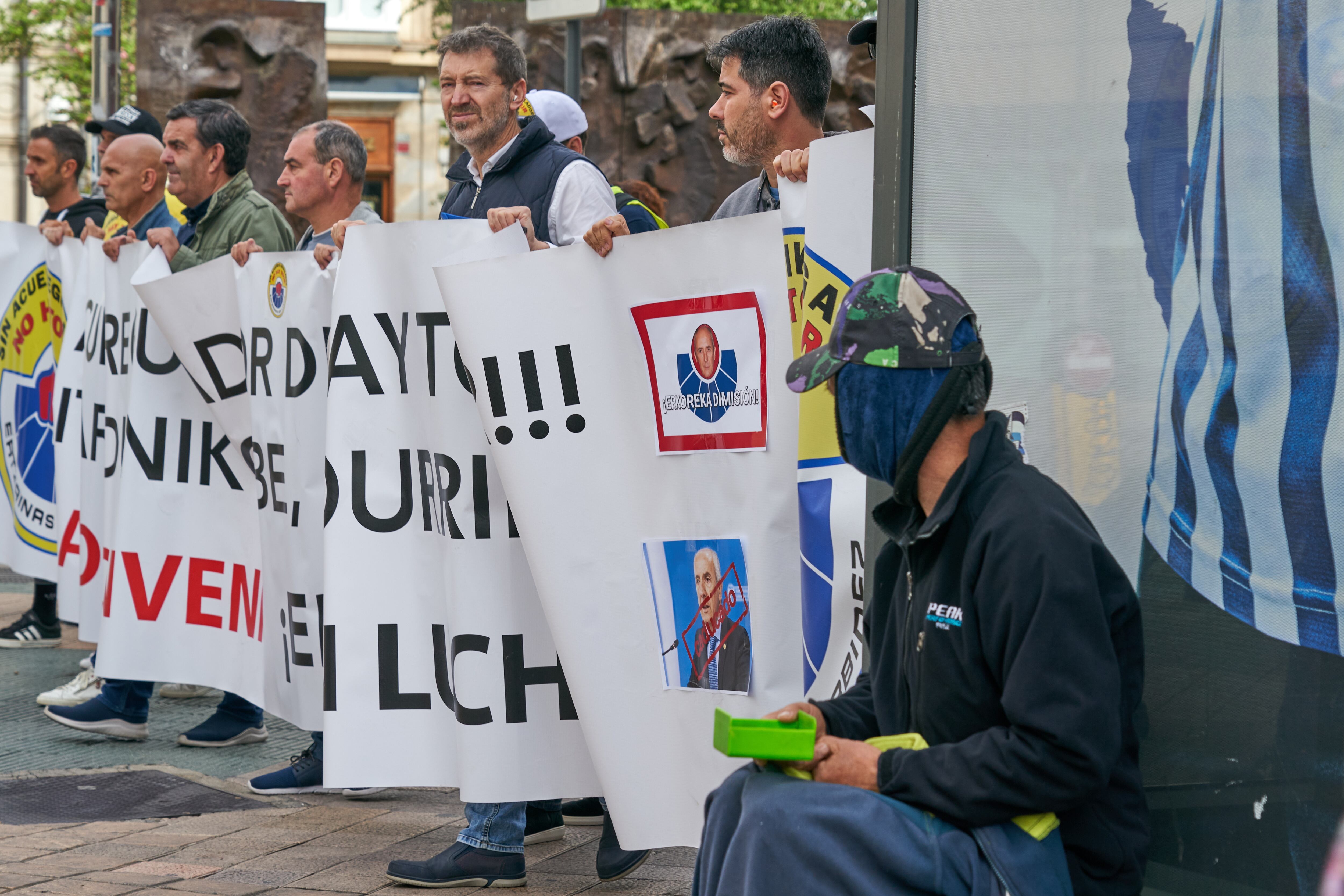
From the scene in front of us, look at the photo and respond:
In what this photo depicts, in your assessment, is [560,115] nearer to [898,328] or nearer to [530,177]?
[530,177]

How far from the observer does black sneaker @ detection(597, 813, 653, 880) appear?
3779 millimetres

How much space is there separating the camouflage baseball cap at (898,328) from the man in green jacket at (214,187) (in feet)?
11.2

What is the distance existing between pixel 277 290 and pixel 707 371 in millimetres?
1751

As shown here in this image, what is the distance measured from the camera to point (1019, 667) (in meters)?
2.07

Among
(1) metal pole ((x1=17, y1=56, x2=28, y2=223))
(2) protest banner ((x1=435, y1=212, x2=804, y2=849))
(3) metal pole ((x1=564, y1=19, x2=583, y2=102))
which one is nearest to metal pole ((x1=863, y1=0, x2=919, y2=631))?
(2) protest banner ((x1=435, y1=212, x2=804, y2=849))

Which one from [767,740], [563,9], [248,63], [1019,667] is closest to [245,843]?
[767,740]

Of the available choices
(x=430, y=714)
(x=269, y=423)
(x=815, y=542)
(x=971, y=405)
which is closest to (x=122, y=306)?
(x=269, y=423)

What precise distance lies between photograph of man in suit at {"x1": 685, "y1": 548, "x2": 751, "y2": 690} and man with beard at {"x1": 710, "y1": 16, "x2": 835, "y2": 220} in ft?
3.25

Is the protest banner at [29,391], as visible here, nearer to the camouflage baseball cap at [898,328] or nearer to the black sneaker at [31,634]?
the black sneaker at [31,634]

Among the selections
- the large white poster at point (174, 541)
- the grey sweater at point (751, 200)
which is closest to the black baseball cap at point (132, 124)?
the large white poster at point (174, 541)

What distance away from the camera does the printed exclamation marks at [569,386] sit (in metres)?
3.53

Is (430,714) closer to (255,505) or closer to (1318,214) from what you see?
(255,505)

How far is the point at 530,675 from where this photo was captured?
3.75 metres

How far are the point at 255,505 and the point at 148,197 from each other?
6.81 ft
